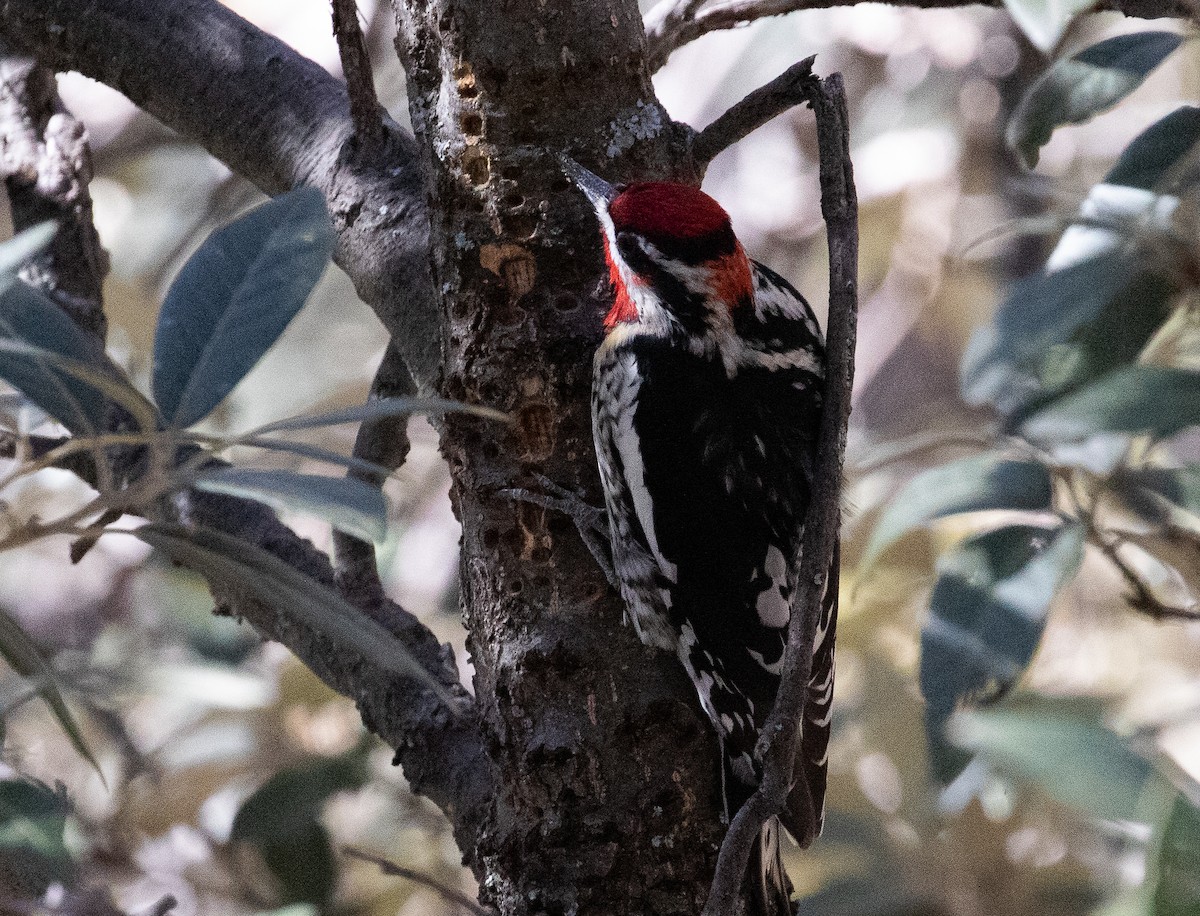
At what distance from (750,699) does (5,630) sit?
771 mm

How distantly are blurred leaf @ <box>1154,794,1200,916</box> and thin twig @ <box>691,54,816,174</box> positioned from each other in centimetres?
73

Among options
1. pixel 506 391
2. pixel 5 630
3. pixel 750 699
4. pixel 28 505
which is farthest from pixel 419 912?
pixel 5 630

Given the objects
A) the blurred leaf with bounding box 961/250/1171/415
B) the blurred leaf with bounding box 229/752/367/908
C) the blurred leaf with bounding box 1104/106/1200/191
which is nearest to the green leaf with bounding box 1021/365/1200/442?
the blurred leaf with bounding box 961/250/1171/415

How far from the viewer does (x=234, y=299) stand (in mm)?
943

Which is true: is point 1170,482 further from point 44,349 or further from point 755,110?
point 44,349

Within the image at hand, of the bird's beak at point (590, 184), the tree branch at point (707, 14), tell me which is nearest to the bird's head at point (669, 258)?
the bird's beak at point (590, 184)

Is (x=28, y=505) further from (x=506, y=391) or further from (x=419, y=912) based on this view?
(x=506, y=391)

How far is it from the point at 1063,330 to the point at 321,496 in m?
0.70

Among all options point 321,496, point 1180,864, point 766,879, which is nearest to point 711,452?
point 766,879

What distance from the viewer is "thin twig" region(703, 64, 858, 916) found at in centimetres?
99

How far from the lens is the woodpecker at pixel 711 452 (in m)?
1.32

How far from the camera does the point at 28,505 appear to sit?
253 cm

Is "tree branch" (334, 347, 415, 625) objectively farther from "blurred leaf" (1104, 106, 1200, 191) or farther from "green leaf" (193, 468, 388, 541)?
"blurred leaf" (1104, 106, 1200, 191)

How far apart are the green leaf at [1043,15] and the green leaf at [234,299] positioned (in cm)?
57
